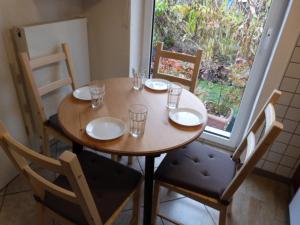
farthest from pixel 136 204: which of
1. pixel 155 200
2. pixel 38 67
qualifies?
pixel 38 67

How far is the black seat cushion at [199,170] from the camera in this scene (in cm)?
110

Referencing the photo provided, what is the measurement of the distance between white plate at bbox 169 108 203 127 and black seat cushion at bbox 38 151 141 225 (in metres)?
0.35

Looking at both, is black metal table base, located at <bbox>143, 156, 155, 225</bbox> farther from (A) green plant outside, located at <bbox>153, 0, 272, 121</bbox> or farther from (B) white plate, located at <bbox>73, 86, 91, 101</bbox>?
(A) green plant outside, located at <bbox>153, 0, 272, 121</bbox>

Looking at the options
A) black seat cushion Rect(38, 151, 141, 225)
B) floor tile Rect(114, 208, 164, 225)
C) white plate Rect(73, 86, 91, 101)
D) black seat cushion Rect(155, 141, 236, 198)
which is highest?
white plate Rect(73, 86, 91, 101)

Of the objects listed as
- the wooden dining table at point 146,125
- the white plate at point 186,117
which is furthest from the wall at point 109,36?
the white plate at point 186,117

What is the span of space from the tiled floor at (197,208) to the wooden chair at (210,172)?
30 cm

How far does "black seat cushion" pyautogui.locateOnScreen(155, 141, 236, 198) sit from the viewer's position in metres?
1.10

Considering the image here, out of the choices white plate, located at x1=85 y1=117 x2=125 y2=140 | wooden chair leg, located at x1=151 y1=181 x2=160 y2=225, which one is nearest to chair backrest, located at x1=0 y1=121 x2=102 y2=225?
white plate, located at x1=85 y1=117 x2=125 y2=140

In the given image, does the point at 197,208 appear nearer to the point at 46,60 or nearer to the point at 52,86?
the point at 52,86

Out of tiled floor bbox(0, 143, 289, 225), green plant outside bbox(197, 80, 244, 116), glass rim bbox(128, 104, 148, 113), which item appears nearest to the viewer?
glass rim bbox(128, 104, 148, 113)

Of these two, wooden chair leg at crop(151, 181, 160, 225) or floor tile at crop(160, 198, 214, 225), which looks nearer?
wooden chair leg at crop(151, 181, 160, 225)

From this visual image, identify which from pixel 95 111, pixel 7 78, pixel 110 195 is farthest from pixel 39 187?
pixel 7 78

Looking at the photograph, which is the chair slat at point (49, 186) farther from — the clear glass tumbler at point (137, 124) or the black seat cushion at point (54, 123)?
the black seat cushion at point (54, 123)

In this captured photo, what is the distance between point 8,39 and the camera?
4.53 ft
